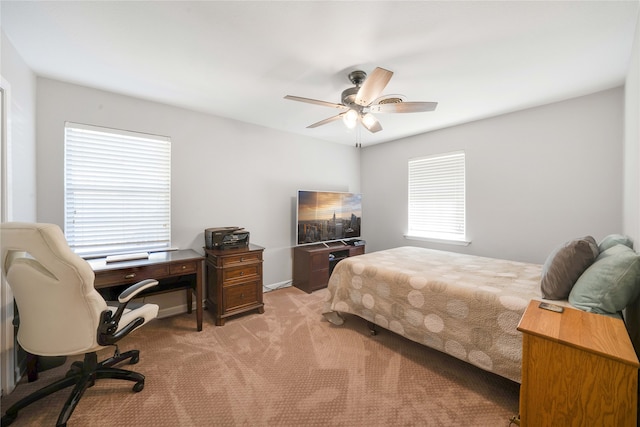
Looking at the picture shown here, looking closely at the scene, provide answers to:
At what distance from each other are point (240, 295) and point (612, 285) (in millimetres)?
2949

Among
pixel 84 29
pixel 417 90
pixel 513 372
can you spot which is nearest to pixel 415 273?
pixel 513 372

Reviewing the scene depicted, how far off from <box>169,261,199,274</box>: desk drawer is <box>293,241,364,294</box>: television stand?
1.61 metres

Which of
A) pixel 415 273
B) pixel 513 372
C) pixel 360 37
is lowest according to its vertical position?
pixel 513 372

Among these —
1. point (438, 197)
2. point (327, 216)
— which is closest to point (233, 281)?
point (327, 216)

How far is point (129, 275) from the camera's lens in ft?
7.06

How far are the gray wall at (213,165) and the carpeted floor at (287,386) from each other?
1.40 meters

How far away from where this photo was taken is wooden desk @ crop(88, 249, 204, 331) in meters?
2.07

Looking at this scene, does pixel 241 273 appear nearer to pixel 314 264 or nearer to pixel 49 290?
pixel 314 264

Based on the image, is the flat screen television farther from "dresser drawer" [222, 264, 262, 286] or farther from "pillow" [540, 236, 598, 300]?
"pillow" [540, 236, 598, 300]

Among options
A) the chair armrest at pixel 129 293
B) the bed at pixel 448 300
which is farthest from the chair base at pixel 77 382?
the bed at pixel 448 300

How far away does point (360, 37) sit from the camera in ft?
5.66

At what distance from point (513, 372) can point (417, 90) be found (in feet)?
8.02

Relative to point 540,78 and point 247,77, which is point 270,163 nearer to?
point 247,77

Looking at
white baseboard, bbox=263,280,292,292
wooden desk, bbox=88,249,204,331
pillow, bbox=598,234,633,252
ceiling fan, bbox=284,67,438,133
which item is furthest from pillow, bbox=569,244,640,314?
white baseboard, bbox=263,280,292,292
